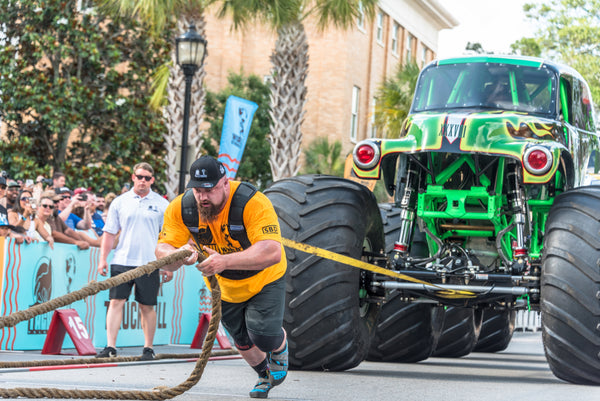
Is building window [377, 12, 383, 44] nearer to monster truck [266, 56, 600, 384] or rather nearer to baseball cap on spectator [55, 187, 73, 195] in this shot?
baseball cap on spectator [55, 187, 73, 195]

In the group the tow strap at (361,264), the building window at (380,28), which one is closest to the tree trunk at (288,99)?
the tow strap at (361,264)

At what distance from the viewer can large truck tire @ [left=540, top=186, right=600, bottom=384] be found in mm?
8742

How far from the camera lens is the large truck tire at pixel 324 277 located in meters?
9.30

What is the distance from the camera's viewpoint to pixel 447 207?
383 inches

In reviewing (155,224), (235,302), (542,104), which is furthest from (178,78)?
(235,302)

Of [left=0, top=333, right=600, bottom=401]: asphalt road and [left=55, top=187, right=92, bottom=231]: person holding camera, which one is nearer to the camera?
[left=0, top=333, right=600, bottom=401]: asphalt road

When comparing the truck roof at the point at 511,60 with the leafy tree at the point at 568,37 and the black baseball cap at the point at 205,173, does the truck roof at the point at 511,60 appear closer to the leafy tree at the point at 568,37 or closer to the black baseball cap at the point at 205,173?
the black baseball cap at the point at 205,173

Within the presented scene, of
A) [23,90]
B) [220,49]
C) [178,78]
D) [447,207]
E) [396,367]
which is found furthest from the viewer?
[220,49]

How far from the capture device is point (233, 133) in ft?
55.4

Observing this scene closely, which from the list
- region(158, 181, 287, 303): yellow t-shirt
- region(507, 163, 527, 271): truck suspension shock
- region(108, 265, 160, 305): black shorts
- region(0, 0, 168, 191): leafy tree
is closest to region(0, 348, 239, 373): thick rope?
region(108, 265, 160, 305): black shorts

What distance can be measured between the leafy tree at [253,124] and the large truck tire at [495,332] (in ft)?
72.9

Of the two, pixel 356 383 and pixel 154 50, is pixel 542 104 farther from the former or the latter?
pixel 154 50

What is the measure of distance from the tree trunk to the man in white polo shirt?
13.2 meters

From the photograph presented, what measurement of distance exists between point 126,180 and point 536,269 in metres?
23.2
